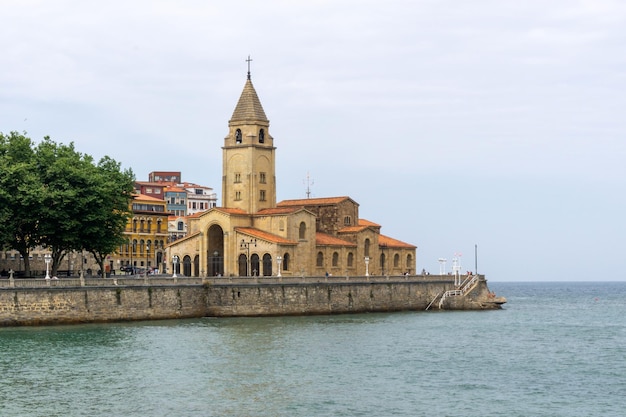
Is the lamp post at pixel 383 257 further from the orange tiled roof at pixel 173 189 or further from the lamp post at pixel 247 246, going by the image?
the orange tiled roof at pixel 173 189

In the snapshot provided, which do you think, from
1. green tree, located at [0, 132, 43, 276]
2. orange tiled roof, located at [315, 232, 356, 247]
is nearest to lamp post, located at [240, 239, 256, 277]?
orange tiled roof, located at [315, 232, 356, 247]

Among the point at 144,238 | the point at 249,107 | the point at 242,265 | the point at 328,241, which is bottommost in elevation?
the point at 242,265

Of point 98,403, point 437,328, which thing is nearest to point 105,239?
point 437,328

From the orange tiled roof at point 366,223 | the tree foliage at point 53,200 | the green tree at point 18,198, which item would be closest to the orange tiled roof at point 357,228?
the orange tiled roof at point 366,223

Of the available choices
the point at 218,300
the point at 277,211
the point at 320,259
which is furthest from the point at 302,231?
the point at 218,300

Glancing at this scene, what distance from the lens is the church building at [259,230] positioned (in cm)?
11869

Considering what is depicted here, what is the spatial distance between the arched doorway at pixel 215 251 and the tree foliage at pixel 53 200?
734 inches

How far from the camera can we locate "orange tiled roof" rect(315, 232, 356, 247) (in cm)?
12500

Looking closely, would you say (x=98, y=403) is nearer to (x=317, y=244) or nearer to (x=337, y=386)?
(x=337, y=386)

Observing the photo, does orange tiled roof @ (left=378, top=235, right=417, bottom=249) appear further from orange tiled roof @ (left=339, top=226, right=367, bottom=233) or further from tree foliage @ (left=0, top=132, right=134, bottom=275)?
tree foliage @ (left=0, top=132, right=134, bottom=275)

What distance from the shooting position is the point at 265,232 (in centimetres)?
12112

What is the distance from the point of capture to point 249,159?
124 m

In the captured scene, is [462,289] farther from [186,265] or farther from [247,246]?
[186,265]

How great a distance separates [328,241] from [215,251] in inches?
522
